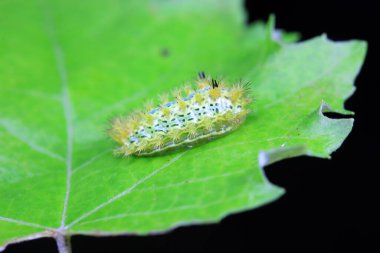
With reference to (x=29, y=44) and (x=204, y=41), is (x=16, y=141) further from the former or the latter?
(x=204, y=41)

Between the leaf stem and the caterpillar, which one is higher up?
the caterpillar

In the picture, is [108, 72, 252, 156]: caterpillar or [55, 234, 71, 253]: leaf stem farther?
[108, 72, 252, 156]: caterpillar

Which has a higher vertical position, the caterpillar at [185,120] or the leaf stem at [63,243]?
the caterpillar at [185,120]

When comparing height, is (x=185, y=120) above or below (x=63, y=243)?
above

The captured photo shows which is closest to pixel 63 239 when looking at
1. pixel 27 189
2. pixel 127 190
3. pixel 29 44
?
pixel 127 190
